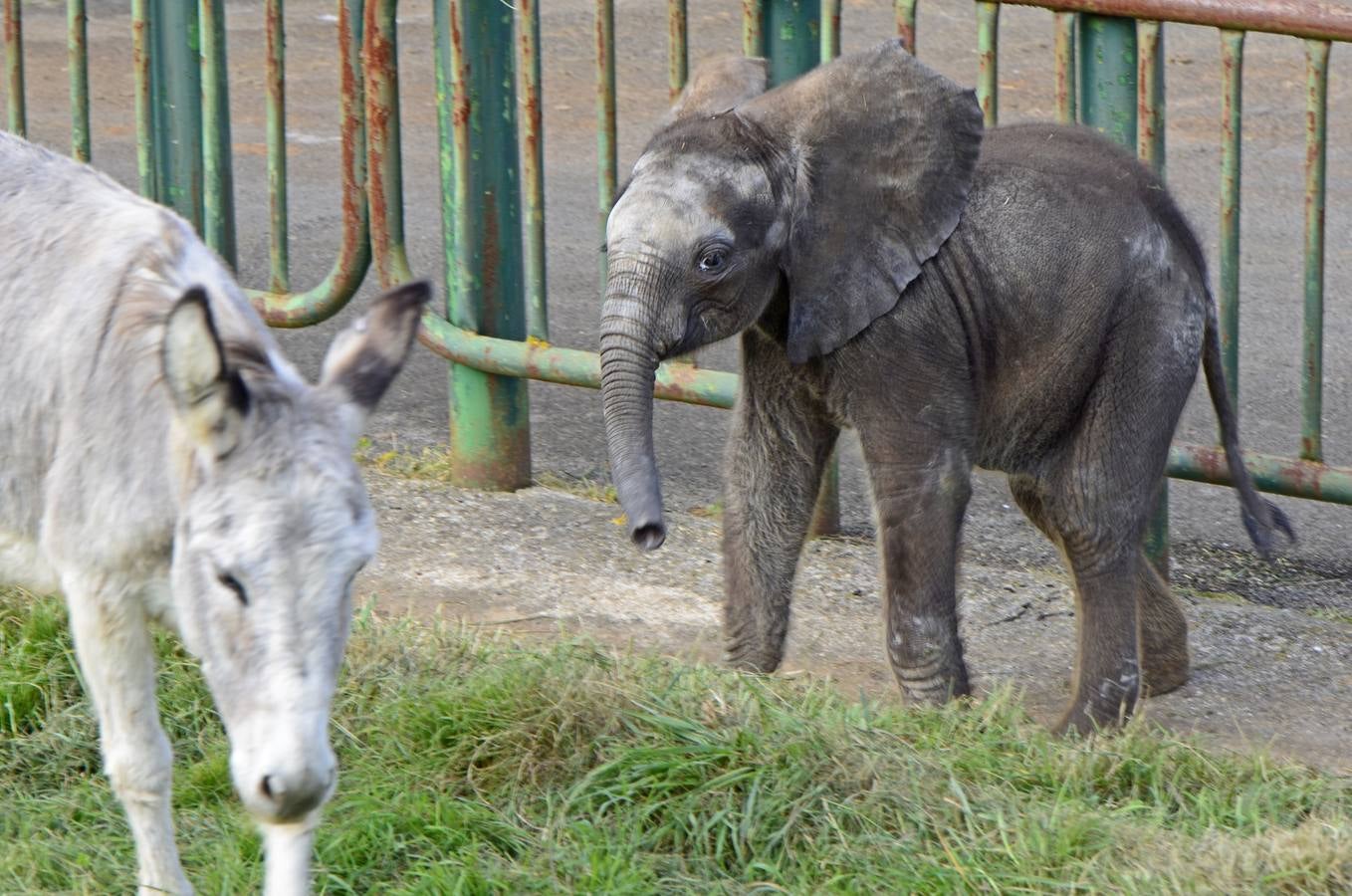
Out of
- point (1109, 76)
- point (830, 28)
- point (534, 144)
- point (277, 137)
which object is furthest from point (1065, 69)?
point (277, 137)

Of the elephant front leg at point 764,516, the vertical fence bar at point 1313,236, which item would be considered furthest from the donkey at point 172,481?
the vertical fence bar at point 1313,236

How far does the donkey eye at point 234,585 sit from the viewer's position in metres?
2.97

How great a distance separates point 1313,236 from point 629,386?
1.81 metres

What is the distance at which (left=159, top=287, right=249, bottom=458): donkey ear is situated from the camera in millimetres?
2939

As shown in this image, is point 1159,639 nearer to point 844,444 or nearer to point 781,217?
point 781,217

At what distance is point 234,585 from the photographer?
2992mm

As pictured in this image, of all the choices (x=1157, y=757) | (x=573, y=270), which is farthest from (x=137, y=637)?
(x=573, y=270)

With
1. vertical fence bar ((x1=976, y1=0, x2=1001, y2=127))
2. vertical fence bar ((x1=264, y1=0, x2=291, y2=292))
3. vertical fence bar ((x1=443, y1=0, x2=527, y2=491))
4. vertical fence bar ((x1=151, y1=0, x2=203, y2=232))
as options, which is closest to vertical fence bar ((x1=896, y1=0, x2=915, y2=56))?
vertical fence bar ((x1=976, y1=0, x2=1001, y2=127))

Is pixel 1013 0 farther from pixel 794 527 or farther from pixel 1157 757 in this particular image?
pixel 1157 757

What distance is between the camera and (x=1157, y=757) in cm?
412

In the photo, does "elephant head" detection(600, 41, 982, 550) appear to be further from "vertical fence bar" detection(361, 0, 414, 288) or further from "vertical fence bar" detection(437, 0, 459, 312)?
"vertical fence bar" detection(361, 0, 414, 288)

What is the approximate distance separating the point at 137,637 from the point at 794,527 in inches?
63.7

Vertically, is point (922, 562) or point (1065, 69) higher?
point (1065, 69)

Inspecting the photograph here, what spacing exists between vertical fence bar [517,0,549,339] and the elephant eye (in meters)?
1.50
